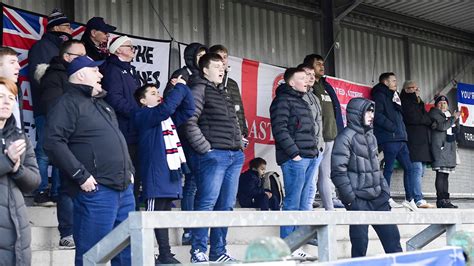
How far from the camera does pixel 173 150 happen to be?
20.2 ft

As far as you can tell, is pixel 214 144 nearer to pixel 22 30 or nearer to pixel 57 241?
pixel 57 241

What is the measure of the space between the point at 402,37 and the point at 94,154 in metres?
9.06

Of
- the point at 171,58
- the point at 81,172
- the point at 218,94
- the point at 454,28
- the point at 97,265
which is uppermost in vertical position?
the point at 454,28

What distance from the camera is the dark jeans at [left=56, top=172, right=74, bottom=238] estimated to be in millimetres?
5879

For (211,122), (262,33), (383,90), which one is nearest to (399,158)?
(383,90)

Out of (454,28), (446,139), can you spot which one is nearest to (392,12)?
(454,28)

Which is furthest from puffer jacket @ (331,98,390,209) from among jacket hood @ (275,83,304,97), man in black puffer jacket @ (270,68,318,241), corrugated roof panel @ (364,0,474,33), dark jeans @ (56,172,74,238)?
corrugated roof panel @ (364,0,474,33)

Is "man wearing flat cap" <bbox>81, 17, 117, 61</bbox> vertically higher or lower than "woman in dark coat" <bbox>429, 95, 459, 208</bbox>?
higher

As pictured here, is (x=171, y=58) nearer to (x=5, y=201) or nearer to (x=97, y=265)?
(x=5, y=201)

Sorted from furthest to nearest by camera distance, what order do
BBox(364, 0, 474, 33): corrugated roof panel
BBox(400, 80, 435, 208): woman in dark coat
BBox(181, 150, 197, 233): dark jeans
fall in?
BBox(364, 0, 474, 33): corrugated roof panel, BBox(400, 80, 435, 208): woman in dark coat, BBox(181, 150, 197, 233): dark jeans

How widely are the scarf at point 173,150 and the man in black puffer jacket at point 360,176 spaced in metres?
1.33

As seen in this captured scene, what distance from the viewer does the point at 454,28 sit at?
13.7 meters

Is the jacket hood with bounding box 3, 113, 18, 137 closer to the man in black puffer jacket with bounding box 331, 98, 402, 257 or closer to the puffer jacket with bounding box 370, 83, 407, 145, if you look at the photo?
the man in black puffer jacket with bounding box 331, 98, 402, 257

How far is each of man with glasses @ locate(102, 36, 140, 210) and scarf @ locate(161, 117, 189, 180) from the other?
27 centimetres
